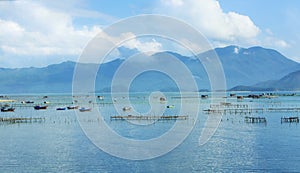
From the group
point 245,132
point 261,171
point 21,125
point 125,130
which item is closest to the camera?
point 261,171

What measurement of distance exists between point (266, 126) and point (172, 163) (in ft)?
95.3

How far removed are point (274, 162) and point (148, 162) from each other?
1098cm

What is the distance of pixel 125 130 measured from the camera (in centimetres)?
5625

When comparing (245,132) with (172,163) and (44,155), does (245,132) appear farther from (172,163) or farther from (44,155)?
(44,155)

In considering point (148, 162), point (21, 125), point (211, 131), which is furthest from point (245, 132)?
point (21, 125)

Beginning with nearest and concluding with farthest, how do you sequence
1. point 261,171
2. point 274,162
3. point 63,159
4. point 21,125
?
1. point 261,171
2. point 274,162
3. point 63,159
4. point 21,125

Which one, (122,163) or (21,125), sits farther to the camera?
(21,125)

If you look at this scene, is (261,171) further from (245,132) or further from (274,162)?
(245,132)

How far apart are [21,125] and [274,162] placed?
152 ft

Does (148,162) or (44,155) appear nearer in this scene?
(148,162)

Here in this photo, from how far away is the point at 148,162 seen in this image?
34594 millimetres

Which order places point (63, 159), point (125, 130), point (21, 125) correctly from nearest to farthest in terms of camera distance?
point (63, 159)
point (125, 130)
point (21, 125)

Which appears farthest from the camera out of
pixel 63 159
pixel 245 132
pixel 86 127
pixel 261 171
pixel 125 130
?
pixel 86 127

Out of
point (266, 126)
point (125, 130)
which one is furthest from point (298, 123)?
point (125, 130)
